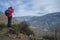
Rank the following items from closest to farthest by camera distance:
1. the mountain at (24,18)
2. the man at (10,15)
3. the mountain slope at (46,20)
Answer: the man at (10,15) → the mountain slope at (46,20) → the mountain at (24,18)

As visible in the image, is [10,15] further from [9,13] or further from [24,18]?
[24,18]

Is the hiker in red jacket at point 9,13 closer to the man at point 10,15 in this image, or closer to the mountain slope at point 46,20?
the man at point 10,15

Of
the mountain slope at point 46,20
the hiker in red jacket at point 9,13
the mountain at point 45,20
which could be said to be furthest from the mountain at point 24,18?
the hiker in red jacket at point 9,13

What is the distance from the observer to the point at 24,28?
17422mm

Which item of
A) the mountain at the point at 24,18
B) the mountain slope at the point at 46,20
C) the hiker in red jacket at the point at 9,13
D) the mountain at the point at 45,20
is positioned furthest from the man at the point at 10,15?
the mountain slope at the point at 46,20

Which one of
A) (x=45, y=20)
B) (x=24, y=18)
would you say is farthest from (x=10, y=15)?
(x=45, y=20)

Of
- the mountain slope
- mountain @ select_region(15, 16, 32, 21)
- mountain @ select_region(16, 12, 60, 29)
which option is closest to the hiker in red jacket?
mountain @ select_region(15, 16, 32, 21)

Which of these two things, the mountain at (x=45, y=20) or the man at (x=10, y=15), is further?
the mountain at (x=45, y=20)

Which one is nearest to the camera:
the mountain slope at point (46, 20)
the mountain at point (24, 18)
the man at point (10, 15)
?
the man at point (10, 15)

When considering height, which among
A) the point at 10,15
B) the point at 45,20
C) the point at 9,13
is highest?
the point at 9,13

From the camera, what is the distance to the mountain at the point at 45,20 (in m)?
17.5

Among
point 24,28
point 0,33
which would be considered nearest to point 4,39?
point 0,33

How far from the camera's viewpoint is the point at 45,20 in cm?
1783

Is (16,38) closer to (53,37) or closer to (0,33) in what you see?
(0,33)
